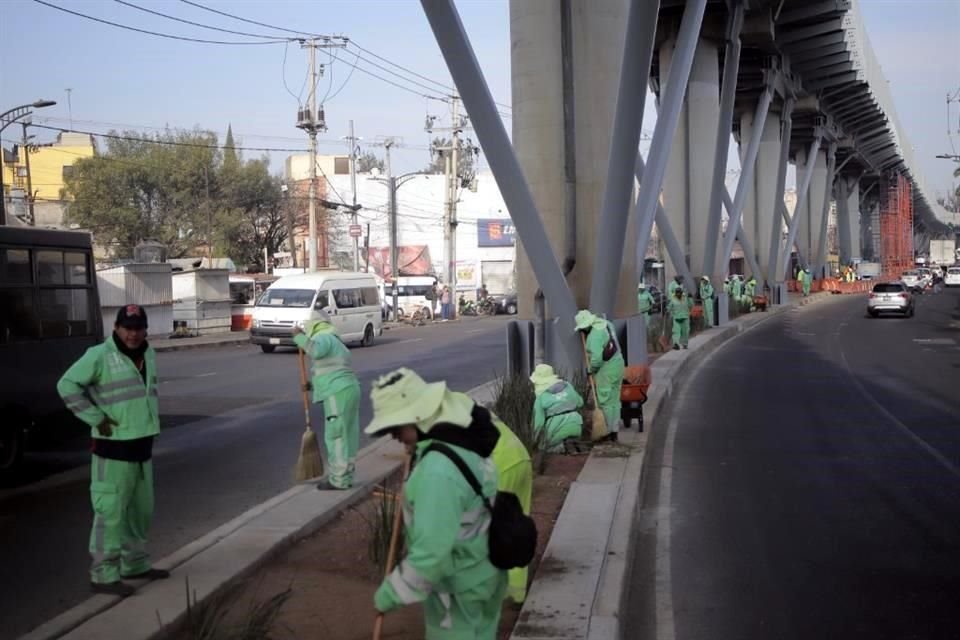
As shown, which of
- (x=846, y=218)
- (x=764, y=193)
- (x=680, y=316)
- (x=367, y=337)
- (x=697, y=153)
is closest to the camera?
(x=680, y=316)

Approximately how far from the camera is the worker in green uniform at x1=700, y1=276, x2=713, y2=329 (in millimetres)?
36000

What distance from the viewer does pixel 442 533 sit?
3.65 metres

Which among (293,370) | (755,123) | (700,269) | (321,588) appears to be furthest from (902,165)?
(321,588)

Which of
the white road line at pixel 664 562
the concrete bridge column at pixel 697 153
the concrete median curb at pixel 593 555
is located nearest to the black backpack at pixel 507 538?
the concrete median curb at pixel 593 555

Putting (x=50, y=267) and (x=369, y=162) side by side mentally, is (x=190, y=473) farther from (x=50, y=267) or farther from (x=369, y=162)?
(x=369, y=162)

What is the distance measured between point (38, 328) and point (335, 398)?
4.44 meters

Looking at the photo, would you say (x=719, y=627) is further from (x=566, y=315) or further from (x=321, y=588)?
(x=566, y=315)

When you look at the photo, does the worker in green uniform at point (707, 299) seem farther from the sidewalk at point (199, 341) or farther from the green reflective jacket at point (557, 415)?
the green reflective jacket at point (557, 415)

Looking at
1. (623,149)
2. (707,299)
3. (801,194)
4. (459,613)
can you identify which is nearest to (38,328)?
(623,149)

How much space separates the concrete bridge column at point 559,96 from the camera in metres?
16.4

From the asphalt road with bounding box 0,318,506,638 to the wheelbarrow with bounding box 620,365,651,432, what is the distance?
133 inches

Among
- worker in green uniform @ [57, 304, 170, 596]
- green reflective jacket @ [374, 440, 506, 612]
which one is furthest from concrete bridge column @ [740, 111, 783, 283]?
green reflective jacket @ [374, 440, 506, 612]

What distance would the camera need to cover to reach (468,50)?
41.2 ft

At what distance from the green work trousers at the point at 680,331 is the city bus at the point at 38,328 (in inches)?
626
